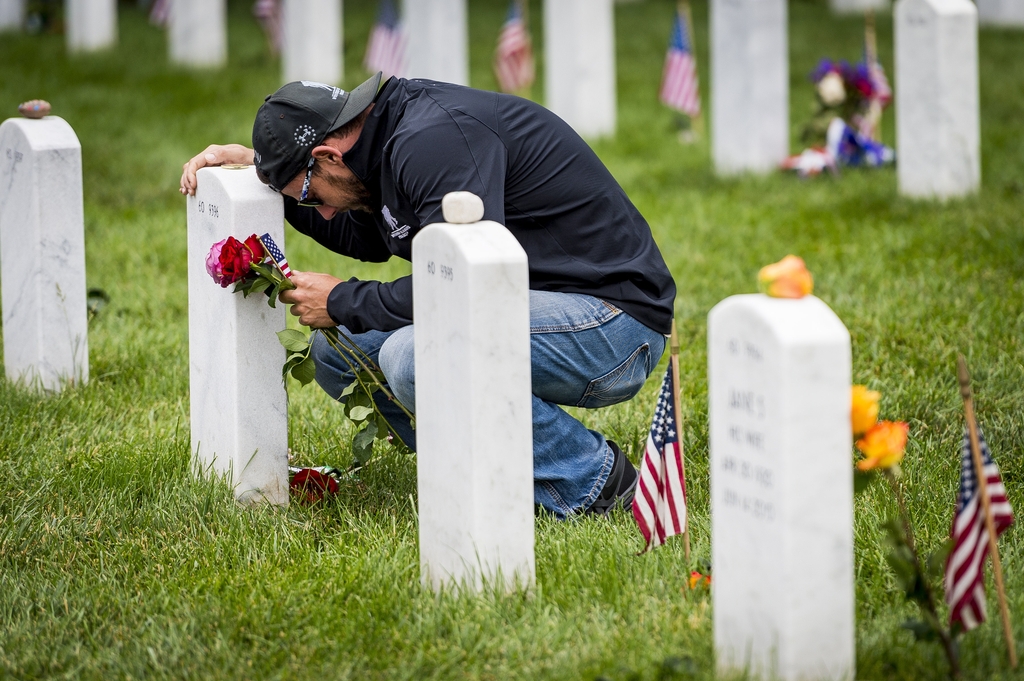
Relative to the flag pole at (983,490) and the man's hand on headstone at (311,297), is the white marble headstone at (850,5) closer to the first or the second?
the man's hand on headstone at (311,297)

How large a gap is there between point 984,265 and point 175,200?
5365 mm

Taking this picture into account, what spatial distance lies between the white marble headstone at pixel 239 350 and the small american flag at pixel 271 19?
1181 centimetres

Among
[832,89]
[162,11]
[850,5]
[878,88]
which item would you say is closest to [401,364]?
[832,89]

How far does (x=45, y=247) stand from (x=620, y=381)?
2.42 metres

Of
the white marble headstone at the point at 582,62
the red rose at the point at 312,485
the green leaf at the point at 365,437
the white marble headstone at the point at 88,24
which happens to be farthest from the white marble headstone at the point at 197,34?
the green leaf at the point at 365,437

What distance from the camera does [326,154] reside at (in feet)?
10.3

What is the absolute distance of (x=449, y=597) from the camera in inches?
108

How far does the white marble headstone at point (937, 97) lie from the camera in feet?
23.3

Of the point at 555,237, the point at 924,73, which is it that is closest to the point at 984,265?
the point at 924,73

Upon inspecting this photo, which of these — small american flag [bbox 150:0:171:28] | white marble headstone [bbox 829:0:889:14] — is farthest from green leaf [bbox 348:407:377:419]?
white marble headstone [bbox 829:0:889:14]

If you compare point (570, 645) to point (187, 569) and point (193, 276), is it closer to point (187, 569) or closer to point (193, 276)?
point (187, 569)

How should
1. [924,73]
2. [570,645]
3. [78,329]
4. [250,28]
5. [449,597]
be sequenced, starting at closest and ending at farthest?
1. [570,645]
2. [449,597]
3. [78,329]
4. [924,73]
5. [250,28]

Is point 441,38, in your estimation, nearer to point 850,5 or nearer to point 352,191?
point 352,191

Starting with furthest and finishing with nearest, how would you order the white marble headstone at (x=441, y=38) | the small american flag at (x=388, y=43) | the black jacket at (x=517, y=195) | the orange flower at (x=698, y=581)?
the small american flag at (x=388, y=43)
the white marble headstone at (x=441, y=38)
the black jacket at (x=517, y=195)
the orange flower at (x=698, y=581)
